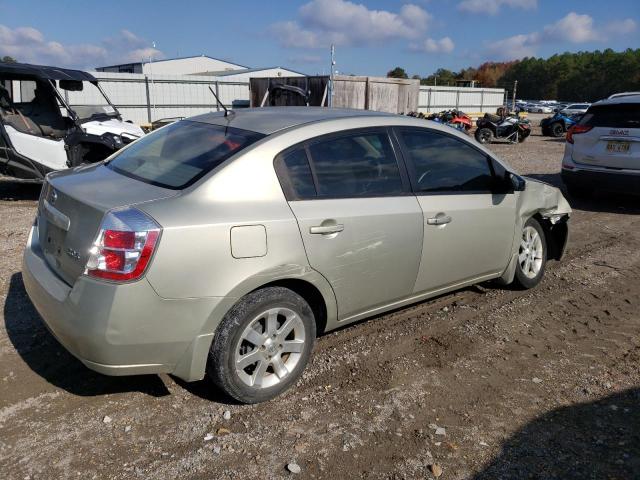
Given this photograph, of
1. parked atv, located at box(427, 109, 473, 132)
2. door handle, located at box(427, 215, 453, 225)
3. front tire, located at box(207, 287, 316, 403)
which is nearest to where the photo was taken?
front tire, located at box(207, 287, 316, 403)

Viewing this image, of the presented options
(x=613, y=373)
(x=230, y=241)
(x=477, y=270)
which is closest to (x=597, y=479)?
(x=613, y=373)

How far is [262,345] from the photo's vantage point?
10.2ft

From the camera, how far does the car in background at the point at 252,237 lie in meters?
2.69

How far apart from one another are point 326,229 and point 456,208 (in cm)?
124

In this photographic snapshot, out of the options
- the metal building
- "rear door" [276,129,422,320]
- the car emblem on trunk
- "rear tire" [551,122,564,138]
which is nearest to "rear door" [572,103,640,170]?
"rear door" [276,129,422,320]

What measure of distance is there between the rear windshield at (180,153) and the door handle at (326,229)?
639 mm

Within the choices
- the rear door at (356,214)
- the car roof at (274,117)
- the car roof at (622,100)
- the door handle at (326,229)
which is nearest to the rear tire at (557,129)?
the car roof at (622,100)

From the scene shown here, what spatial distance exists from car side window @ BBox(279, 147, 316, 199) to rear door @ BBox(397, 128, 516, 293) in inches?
33.9

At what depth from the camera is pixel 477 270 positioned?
4324 mm

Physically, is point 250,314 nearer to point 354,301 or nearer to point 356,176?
point 354,301

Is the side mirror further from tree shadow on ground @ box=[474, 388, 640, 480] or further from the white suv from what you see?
the white suv

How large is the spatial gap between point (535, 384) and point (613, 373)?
61 centimetres

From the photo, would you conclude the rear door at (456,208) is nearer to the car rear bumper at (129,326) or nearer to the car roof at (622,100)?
the car rear bumper at (129,326)

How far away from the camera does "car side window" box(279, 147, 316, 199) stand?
10.4ft
